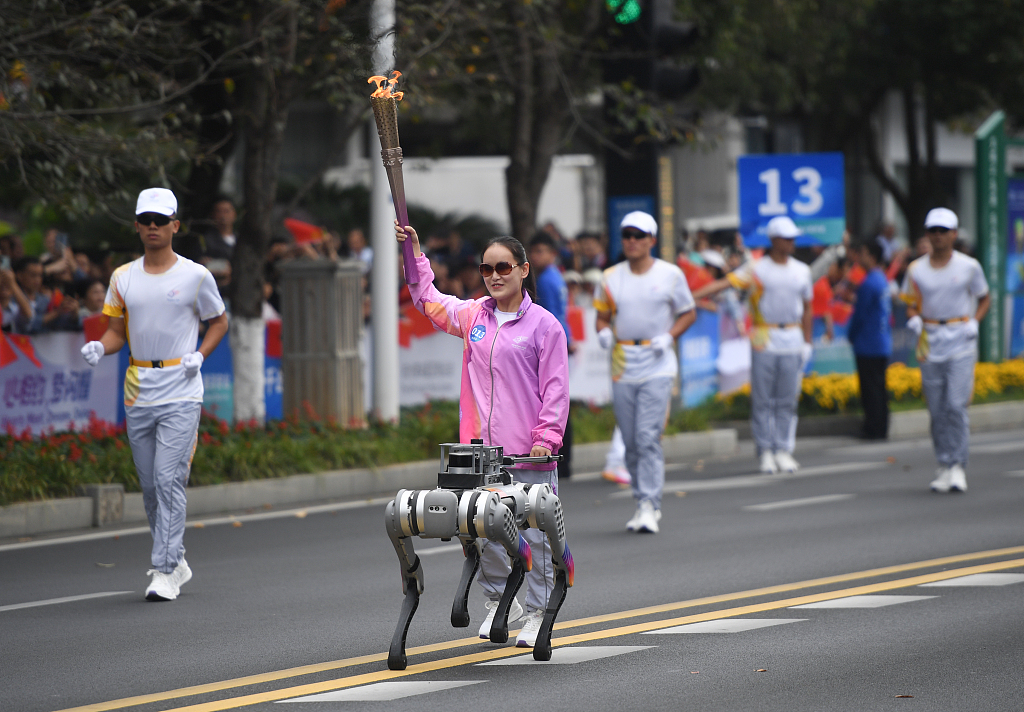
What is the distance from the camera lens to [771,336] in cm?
1370

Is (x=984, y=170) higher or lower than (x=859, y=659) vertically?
higher

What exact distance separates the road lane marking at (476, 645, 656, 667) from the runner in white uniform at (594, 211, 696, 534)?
3.55 m

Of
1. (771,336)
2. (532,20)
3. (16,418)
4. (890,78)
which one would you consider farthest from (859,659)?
(890,78)

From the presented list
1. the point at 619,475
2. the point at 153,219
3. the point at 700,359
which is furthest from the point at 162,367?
the point at 700,359

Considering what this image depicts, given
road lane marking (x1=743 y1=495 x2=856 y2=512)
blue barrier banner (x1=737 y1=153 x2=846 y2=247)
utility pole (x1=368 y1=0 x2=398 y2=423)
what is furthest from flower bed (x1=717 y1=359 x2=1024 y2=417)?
road lane marking (x1=743 y1=495 x2=856 y2=512)

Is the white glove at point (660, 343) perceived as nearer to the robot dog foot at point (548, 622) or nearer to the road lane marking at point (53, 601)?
the road lane marking at point (53, 601)

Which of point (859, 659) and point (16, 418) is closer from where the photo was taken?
point (859, 659)

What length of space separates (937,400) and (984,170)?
9.12 metres

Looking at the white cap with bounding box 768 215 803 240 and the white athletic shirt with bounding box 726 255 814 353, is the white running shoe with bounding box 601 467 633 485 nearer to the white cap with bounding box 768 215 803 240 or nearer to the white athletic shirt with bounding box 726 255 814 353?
the white athletic shirt with bounding box 726 255 814 353

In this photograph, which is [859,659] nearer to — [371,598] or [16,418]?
[371,598]

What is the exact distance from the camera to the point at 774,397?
545 inches

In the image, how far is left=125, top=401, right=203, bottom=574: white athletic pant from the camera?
835 centimetres

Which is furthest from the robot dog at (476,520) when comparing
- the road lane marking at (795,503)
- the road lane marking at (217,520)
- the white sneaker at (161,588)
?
the road lane marking at (795,503)

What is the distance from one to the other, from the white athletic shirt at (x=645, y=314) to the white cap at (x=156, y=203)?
3.52 meters
